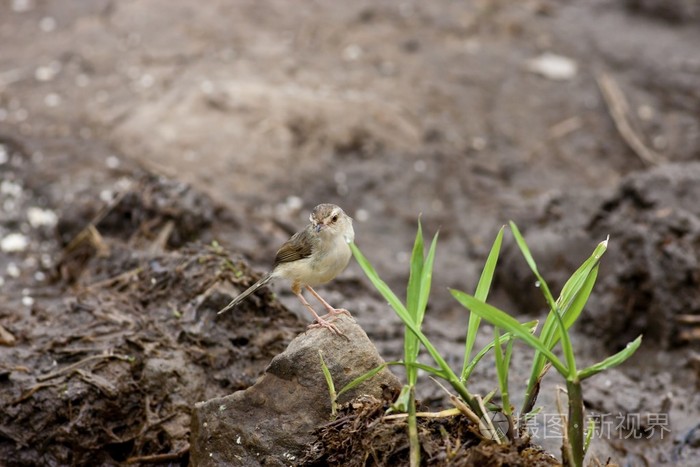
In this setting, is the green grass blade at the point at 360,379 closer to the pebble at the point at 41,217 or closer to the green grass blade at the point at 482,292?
the green grass blade at the point at 482,292

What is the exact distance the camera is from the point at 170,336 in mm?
5484

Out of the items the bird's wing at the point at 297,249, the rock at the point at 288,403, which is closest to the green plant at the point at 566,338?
the rock at the point at 288,403

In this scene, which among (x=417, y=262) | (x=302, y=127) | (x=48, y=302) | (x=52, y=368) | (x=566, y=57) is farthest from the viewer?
(x=566, y=57)

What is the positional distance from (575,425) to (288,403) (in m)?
1.39

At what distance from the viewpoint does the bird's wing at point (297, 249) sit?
16.4ft

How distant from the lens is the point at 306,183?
9.66 m

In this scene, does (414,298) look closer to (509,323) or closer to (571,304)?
(509,323)

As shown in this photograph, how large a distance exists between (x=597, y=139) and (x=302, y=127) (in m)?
3.78

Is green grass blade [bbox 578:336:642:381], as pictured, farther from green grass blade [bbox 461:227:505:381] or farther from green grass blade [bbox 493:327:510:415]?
green grass blade [bbox 461:227:505:381]

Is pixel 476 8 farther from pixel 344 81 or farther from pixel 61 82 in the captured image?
pixel 61 82

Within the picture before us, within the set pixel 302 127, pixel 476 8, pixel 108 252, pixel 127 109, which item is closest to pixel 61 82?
pixel 127 109

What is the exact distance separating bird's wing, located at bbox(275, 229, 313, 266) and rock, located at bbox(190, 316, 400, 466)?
0.65 m

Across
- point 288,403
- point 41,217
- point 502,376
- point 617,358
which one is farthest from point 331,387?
point 41,217

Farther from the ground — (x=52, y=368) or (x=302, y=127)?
(x=52, y=368)
